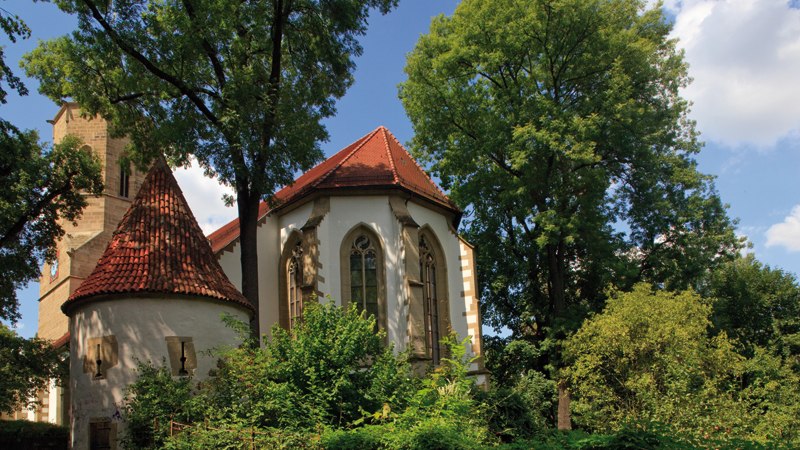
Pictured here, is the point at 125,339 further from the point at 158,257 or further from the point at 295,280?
the point at 295,280

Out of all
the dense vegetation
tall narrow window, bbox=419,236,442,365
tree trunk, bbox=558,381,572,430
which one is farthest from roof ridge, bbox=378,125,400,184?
tree trunk, bbox=558,381,572,430

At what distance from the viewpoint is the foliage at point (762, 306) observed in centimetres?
2994

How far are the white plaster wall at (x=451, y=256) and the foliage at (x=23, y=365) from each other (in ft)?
35.5

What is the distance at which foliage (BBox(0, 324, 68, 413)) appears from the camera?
19.8m

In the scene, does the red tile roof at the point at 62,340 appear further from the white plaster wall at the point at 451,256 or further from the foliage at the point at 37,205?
the white plaster wall at the point at 451,256

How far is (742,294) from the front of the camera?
3023 cm

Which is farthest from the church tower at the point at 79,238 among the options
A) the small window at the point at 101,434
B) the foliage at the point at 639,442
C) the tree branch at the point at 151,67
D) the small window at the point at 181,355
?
the foliage at the point at 639,442

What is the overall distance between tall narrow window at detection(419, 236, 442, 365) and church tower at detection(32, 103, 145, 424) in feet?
44.1

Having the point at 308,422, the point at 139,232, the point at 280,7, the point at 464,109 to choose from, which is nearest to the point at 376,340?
the point at 308,422

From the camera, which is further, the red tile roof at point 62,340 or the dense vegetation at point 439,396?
the red tile roof at point 62,340

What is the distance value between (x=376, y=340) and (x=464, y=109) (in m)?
12.4

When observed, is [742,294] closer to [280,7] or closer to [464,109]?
[464,109]

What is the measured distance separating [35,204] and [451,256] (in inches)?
438

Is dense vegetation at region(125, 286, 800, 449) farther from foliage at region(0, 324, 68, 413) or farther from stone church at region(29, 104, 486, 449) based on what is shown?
foliage at region(0, 324, 68, 413)
